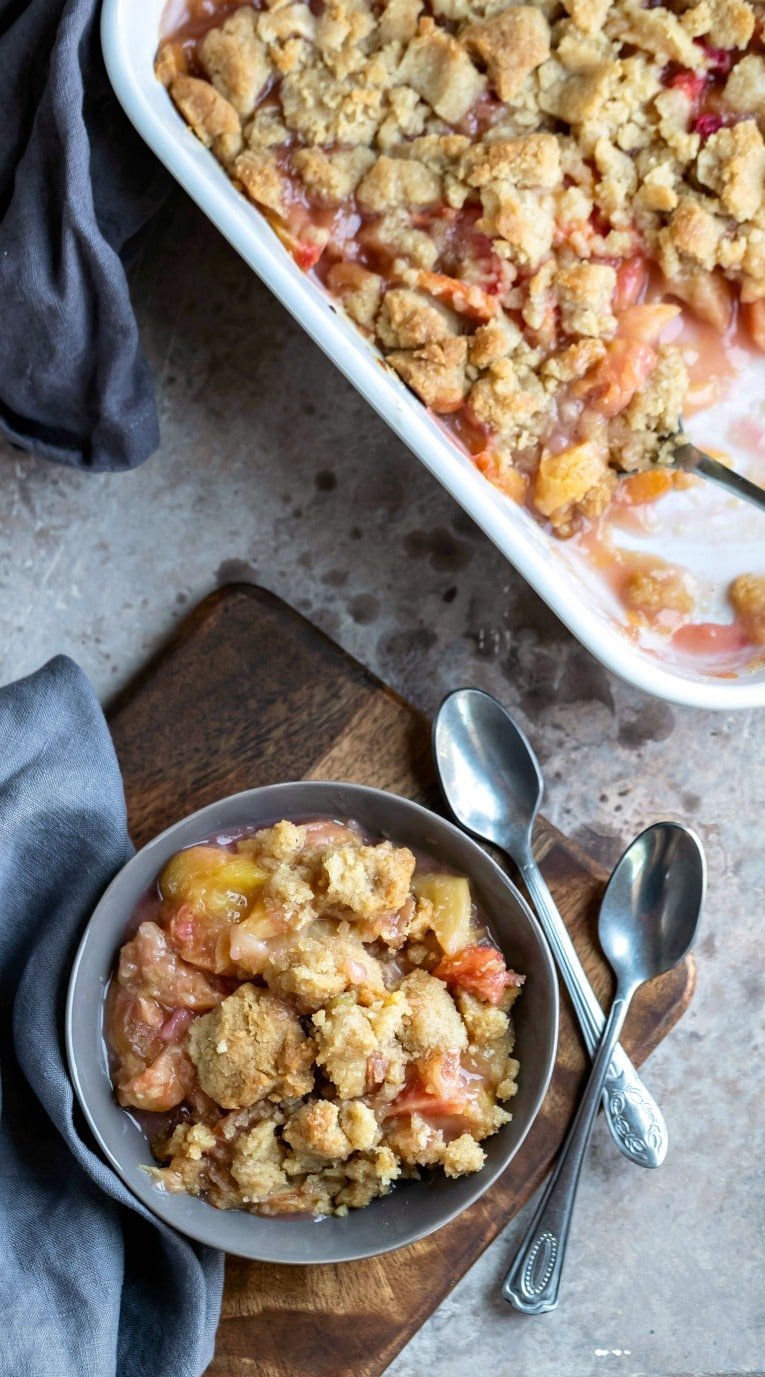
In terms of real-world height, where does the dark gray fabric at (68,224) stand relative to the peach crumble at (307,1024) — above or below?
above

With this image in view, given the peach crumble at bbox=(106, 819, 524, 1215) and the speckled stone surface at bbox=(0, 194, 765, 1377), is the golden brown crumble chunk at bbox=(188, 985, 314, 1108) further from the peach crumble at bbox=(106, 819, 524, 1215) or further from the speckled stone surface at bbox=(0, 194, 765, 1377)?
the speckled stone surface at bbox=(0, 194, 765, 1377)

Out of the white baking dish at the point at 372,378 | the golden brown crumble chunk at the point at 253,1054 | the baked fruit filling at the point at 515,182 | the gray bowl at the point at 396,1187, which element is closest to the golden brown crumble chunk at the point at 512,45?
the baked fruit filling at the point at 515,182

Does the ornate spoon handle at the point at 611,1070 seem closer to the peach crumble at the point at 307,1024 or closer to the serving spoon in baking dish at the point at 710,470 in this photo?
the peach crumble at the point at 307,1024

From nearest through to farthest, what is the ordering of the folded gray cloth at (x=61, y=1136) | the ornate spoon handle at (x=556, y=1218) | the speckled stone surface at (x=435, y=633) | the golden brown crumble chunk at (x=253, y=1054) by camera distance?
the golden brown crumble chunk at (x=253, y=1054) → the folded gray cloth at (x=61, y=1136) → the ornate spoon handle at (x=556, y=1218) → the speckled stone surface at (x=435, y=633)

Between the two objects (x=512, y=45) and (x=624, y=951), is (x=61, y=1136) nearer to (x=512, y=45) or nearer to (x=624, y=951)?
(x=624, y=951)

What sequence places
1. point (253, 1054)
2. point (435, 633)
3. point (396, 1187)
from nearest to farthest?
point (253, 1054), point (396, 1187), point (435, 633)

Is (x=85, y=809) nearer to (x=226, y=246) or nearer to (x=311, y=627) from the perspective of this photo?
(x=311, y=627)

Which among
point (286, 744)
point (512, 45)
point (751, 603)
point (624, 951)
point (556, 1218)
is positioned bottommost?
point (556, 1218)

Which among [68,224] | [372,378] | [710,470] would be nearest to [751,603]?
[710,470]
